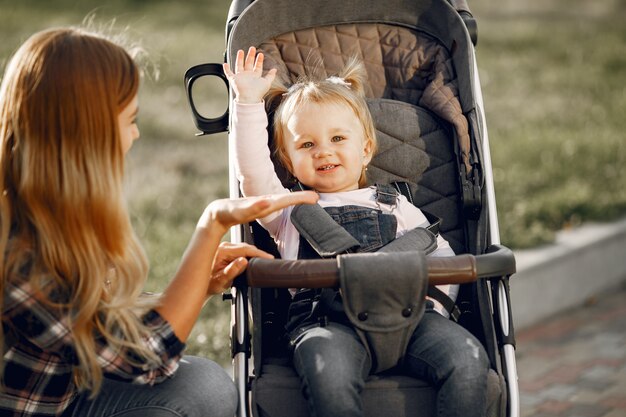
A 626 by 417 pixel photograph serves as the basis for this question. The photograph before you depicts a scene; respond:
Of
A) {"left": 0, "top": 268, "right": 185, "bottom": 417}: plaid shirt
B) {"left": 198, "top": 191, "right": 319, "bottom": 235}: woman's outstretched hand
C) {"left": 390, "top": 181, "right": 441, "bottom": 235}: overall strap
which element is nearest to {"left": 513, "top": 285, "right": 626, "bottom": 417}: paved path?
{"left": 390, "top": 181, "right": 441, "bottom": 235}: overall strap

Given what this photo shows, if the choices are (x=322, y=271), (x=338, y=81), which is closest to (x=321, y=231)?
(x=322, y=271)

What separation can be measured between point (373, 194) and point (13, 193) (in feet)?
4.28

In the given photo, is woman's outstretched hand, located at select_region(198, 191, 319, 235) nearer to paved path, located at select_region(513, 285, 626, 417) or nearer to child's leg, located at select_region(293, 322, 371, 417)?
child's leg, located at select_region(293, 322, 371, 417)

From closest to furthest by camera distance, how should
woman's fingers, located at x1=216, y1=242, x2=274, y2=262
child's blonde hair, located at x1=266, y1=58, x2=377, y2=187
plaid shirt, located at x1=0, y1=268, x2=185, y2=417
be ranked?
1. plaid shirt, located at x1=0, y1=268, x2=185, y2=417
2. woman's fingers, located at x1=216, y1=242, x2=274, y2=262
3. child's blonde hair, located at x1=266, y1=58, x2=377, y2=187

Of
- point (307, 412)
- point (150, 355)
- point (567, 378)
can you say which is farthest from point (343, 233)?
point (567, 378)

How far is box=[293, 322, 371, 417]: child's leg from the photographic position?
7.77ft

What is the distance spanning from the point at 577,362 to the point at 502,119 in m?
3.48

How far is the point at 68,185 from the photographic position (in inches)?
85.3

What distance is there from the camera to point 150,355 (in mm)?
2229

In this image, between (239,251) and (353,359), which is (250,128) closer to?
(239,251)

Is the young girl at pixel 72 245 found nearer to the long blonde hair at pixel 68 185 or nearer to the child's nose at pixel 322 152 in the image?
the long blonde hair at pixel 68 185

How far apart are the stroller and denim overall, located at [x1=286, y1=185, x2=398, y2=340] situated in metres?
0.10

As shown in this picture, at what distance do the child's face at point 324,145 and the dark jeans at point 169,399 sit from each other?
2.73 feet

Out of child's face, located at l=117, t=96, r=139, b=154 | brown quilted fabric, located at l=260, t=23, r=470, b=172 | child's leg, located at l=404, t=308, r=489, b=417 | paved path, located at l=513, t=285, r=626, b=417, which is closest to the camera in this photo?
child's face, located at l=117, t=96, r=139, b=154
